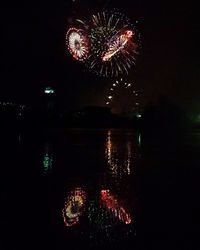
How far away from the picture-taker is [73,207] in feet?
33.1

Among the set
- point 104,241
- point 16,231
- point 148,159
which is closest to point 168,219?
point 104,241

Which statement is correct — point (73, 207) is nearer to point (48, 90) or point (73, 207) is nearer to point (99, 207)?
point (99, 207)

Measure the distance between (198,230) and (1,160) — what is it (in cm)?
1432

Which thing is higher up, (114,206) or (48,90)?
(48,90)

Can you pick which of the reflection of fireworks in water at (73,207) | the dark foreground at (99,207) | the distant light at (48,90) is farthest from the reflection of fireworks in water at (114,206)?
the distant light at (48,90)

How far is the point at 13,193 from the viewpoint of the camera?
11930 mm

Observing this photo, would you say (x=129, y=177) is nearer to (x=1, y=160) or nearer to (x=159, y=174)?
(x=159, y=174)

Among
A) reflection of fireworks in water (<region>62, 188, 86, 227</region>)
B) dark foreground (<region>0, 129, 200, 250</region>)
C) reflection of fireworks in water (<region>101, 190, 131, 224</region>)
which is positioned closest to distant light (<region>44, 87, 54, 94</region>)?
dark foreground (<region>0, 129, 200, 250</region>)

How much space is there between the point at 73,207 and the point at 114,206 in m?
0.94

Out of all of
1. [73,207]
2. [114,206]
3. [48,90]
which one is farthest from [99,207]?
[48,90]

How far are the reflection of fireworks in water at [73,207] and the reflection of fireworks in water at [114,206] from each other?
20.8 inches

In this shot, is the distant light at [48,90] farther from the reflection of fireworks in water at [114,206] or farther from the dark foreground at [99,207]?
the reflection of fireworks in water at [114,206]

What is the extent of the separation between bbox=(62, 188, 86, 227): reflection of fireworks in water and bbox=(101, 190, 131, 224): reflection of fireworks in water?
1.73 ft

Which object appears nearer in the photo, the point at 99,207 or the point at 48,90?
the point at 99,207
